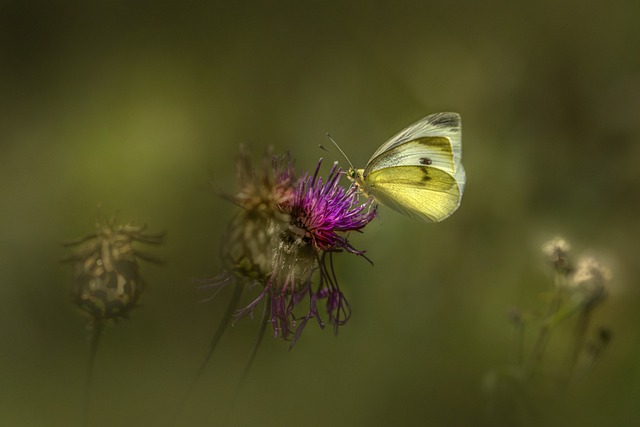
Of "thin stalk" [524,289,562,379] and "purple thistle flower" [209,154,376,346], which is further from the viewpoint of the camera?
"thin stalk" [524,289,562,379]

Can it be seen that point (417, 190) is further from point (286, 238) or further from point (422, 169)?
point (286, 238)

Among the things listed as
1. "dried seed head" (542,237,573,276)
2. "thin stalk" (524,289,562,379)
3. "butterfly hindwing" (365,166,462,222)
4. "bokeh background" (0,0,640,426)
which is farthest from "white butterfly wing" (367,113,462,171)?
"thin stalk" (524,289,562,379)

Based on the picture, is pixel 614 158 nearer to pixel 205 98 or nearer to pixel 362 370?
pixel 362 370

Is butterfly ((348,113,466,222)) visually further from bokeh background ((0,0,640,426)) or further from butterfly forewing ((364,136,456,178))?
bokeh background ((0,0,640,426))

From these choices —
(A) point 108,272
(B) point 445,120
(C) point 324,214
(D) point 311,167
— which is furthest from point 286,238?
(D) point 311,167

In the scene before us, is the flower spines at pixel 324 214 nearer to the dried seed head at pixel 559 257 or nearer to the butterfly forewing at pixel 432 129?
the butterfly forewing at pixel 432 129

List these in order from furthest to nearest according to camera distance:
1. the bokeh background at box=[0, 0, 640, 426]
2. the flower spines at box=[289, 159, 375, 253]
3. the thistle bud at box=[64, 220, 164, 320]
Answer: the bokeh background at box=[0, 0, 640, 426], the flower spines at box=[289, 159, 375, 253], the thistle bud at box=[64, 220, 164, 320]
